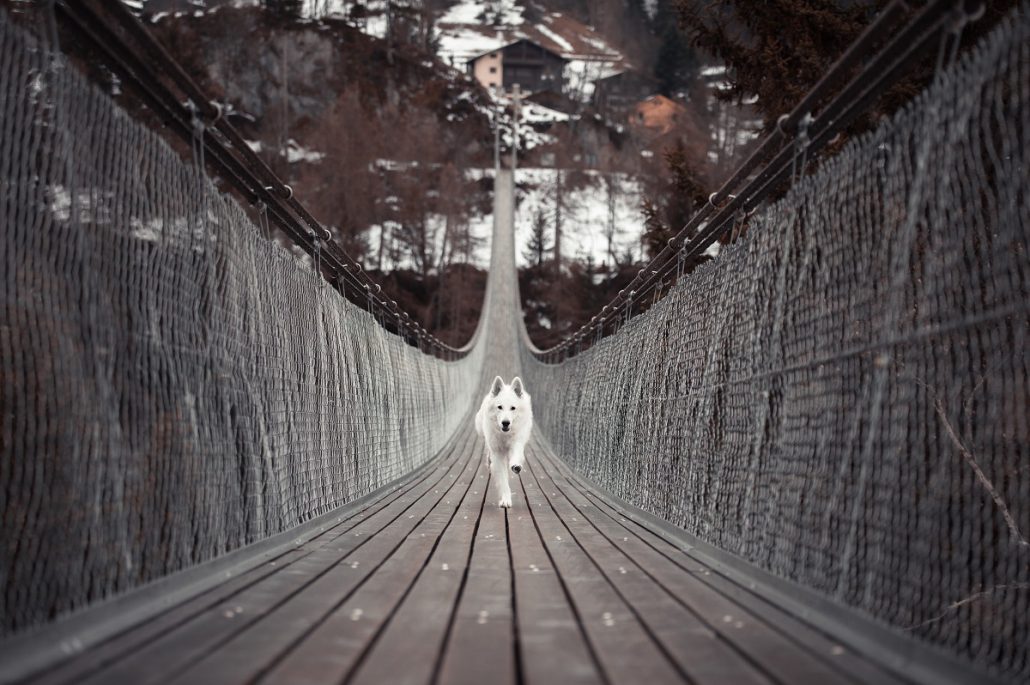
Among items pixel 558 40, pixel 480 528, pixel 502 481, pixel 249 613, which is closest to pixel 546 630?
pixel 249 613

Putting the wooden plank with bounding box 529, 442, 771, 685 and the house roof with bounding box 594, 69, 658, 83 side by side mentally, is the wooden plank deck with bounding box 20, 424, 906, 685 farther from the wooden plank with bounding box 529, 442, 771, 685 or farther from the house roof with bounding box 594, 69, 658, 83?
the house roof with bounding box 594, 69, 658, 83

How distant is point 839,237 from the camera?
8.10 feet

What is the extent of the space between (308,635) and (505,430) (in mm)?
3541

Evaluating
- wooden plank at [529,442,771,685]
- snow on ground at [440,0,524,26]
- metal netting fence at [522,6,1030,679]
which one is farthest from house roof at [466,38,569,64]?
wooden plank at [529,442,771,685]

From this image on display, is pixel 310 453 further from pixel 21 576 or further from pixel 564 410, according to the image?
pixel 564 410

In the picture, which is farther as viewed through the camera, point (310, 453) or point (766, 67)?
point (766, 67)

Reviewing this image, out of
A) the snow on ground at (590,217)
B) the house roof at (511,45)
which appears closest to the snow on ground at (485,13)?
the house roof at (511,45)

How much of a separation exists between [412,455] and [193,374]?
16.2 ft

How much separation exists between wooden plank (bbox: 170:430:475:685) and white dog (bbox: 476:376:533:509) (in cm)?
212

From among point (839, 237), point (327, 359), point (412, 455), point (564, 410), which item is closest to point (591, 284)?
point (564, 410)

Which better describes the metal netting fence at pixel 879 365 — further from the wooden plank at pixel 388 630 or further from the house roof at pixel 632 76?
the house roof at pixel 632 76

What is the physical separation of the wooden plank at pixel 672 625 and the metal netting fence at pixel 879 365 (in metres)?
0.34

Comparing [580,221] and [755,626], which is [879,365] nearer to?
[755,626]

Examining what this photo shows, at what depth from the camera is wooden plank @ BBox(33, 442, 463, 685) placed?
143 centimetres
